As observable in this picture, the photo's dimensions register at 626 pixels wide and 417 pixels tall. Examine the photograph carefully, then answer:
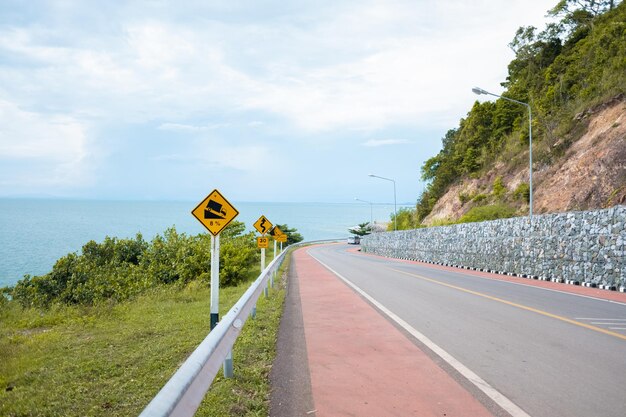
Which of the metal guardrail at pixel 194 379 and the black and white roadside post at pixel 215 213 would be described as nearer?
the metal guardrail at pixel 194 379

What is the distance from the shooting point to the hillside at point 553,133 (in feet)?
98.9

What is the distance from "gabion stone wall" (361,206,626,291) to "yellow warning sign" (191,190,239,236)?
13.1m

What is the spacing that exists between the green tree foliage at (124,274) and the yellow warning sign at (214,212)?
14.0 meters

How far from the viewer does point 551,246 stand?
66.8 feet

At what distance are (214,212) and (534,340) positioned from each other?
17.5 ft

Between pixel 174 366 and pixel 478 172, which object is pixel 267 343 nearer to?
pixel 174 366

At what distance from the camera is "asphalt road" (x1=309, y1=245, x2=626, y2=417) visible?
5203mm

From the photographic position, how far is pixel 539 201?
33031 millimetres

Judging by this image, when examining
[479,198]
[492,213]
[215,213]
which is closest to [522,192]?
[492,213]

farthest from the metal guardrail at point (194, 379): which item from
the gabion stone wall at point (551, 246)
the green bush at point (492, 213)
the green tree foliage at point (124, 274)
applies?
the green bush at point (492, 213)

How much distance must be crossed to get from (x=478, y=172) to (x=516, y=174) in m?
9.28

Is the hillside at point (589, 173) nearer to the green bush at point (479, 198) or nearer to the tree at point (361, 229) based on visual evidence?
the green bush at point (479, 198)

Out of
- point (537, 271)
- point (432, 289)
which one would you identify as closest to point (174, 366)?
point (432, 289)

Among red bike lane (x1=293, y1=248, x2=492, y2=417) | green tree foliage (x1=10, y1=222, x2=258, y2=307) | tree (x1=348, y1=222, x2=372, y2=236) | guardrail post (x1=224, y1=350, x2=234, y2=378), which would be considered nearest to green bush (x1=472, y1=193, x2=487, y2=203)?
green tree foliage (x1=10, y1=222, x2=258, y2=307)
